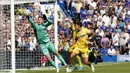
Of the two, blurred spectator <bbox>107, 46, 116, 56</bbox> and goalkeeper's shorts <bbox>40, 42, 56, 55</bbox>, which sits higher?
blurred spectator <bbox>107, 46, 116, 56</bbox>

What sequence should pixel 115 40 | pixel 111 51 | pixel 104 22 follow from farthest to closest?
pixel 104 22 < pixel 115 40 < pixel 111 51

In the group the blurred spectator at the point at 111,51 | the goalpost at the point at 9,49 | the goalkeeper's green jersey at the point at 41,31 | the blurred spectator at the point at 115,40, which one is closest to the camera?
the goalkeeper's green jersey at the point at 41,31

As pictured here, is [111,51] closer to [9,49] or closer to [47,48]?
[9,49]

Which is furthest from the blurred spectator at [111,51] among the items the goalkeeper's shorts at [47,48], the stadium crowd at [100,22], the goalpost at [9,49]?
the goalkeeper's shorts at [47,48]

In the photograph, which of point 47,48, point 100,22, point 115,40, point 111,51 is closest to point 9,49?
point 47,48

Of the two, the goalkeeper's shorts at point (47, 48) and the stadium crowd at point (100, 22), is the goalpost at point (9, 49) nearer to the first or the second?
the goalkeeper's shorts at point (47, 48)

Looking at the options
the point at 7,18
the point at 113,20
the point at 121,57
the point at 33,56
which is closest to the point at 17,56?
the point at 33,56

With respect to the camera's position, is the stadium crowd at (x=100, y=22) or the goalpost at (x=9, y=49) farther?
the stadium crowd at (x=100, y=22)

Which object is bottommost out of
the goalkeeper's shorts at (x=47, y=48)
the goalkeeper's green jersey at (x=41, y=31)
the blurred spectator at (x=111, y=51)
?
the goalkeeper's shorts at (x=47, y=48)

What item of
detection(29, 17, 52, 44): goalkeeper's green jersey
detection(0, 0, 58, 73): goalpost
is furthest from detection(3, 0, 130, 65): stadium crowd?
detection(29, 17, 52, 44): goalkeeper's green jersey

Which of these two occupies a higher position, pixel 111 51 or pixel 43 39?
pixel 43 39

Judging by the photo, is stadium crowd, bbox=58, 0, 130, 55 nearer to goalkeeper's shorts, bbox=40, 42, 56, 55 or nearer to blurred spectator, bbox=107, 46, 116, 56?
blurred spectator, bbox=107, 46, 116, 56

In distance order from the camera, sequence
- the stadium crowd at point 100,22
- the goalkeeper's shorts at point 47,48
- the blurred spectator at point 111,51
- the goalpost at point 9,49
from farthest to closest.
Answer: the blurred spectator at point 111,51 < the stadium crowd at point 100,22 < the goalpost at point 9,49 < the goalkeeper's shorts at point 47,48

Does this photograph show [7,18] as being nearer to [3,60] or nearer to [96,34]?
[3,60]
